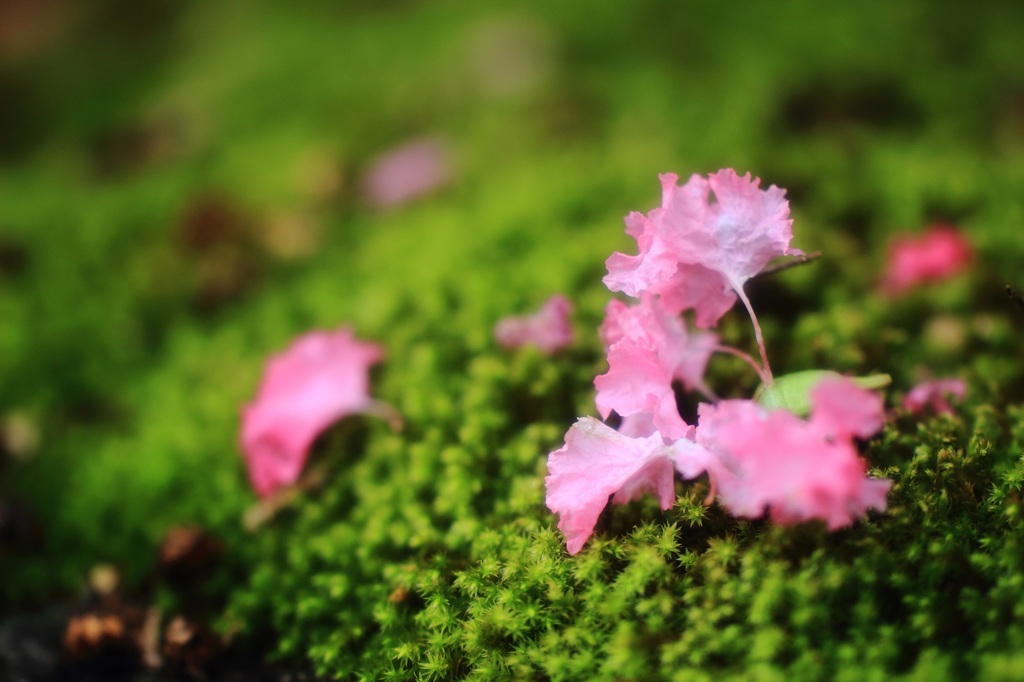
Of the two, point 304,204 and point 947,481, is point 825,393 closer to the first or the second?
point 947,481

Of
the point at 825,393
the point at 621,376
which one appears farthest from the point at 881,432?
the point at 621,376

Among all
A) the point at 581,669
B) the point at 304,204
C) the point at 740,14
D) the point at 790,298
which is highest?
the point at 740,14

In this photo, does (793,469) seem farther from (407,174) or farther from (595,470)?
(407,174)

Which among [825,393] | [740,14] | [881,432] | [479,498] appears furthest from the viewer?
[740,14]

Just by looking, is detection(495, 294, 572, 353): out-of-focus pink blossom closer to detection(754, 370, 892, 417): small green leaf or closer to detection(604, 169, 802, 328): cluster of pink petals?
detection(604, 169, 802, 328): cluster of pink petals

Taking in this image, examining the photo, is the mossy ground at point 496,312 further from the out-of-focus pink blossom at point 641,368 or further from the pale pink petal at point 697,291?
the pale pink petal at point 697,291

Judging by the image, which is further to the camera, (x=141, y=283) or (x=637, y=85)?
(x=637, y=85)

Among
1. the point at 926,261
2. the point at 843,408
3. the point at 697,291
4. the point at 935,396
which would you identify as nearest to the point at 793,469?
the point at 843,408
